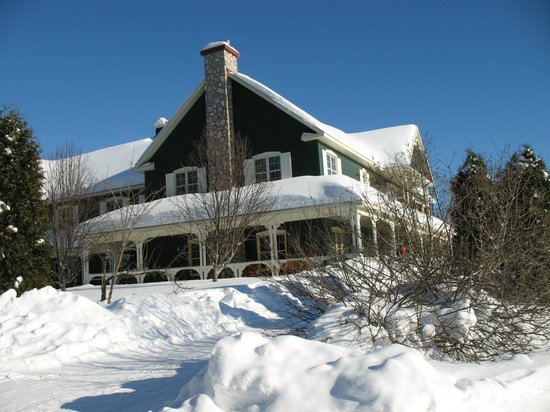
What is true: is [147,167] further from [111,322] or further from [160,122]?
[111,322]

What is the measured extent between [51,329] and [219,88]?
1479 centimetres

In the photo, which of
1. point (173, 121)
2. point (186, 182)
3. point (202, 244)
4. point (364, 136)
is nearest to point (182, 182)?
point (186, 182)

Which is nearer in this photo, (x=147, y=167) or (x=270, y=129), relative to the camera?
(x=270, y=129)

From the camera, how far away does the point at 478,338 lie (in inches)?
258

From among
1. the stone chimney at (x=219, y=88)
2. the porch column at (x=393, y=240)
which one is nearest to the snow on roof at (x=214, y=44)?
the stone chimney at (x=219, y=88)

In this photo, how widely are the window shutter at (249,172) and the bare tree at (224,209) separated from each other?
1.04ft

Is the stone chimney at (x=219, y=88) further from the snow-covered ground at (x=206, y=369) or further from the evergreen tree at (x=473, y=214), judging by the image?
the evergreen tree at (x=473, y=214)

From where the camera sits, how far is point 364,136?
29375mm

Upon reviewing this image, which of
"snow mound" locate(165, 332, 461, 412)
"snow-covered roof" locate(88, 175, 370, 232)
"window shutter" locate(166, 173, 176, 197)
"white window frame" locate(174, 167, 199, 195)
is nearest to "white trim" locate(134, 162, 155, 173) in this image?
"window shutter" locate(166, 173, 176, 197)

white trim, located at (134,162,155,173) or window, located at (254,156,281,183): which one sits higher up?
white trim, located at (134,162,155,173)

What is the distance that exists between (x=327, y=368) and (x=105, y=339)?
5.42 metres

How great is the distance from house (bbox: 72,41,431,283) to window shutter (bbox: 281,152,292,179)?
1.5 inches

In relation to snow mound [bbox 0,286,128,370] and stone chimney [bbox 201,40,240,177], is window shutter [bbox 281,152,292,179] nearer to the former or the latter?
stone chimney [bbox 201,40,240,177]

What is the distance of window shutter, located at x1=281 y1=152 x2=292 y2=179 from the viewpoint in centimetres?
2033
